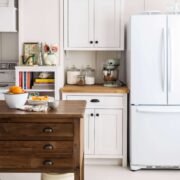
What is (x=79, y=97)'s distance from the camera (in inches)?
163

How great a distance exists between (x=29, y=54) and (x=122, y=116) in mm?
1333

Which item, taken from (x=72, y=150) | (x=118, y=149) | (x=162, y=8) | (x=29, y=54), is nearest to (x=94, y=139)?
(x=118, y=149)

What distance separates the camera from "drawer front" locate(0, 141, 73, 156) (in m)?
2.56

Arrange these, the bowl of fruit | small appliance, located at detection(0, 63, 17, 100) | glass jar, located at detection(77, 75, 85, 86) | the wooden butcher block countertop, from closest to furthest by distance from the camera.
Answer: the bowl of fruit < the wooden butcher block countertop < glass jar, located at detection(77, 75, 85, 86) < small appliance, located at detection(0, 63, 17, 100)

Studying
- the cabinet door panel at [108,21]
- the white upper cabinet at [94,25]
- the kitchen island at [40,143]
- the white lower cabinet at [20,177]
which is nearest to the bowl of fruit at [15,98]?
the kitchen island at [40,143]

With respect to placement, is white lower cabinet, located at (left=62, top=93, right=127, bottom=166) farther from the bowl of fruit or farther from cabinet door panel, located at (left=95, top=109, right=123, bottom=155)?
the bowl of fruit

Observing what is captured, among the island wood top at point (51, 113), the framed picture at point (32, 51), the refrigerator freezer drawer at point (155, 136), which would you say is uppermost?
the framed picture at point (32, 51)

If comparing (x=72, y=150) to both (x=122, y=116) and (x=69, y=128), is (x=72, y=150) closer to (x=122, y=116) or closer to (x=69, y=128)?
(x=69, y=128)

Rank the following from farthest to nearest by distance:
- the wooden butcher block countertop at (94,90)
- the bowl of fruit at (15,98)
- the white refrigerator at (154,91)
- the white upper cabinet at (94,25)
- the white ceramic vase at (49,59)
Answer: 1. the white upper cabinet at (94,25)
2. the white ceramic vase at (49,59)
3. the wooden butcher block countertop at (94,90)
4. the white refrigerator at (154,91)
5. the bowl of fruit at (15,98)

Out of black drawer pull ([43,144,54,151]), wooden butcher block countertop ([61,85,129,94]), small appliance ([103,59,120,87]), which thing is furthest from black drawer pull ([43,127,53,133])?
small appliance ([103,59,120,87])

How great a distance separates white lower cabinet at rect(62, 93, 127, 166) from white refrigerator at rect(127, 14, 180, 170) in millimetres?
153

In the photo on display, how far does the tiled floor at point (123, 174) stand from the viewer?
3822 mm

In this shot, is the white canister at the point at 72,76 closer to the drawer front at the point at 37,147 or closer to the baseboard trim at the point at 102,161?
the baseboard trim at the point at 102,161

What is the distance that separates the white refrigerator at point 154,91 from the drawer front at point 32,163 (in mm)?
1602
